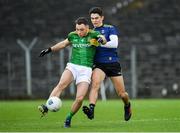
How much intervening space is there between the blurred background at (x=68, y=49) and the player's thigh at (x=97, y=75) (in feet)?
47.3

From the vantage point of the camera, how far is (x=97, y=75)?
1625 cm

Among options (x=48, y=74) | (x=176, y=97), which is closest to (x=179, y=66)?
(x=176, y=97)

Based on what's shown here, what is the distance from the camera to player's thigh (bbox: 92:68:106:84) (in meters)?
16.2

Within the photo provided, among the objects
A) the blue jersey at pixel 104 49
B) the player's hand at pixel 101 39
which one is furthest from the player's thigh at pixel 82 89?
the blue jersey at pixel 104 49

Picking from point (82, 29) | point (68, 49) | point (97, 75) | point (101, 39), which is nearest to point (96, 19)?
point (82, 29)

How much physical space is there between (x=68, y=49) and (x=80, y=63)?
16779 millimetres

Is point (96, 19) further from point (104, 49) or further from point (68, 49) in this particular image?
point (68, 49)

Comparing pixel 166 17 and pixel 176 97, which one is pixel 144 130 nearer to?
pixel 176 97

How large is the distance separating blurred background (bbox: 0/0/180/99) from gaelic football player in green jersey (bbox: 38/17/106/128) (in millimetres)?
15040

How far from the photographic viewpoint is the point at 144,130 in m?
14.3

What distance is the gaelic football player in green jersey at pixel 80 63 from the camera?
15594mm

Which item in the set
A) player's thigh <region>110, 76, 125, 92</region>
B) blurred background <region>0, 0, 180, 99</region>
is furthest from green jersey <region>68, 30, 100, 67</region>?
blurred background <region>0, 0, 180, 99</region>

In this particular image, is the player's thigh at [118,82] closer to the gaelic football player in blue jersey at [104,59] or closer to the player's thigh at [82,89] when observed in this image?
the gaelic football player in blue jersey at [104,59]

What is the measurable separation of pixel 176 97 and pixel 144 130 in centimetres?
1902
